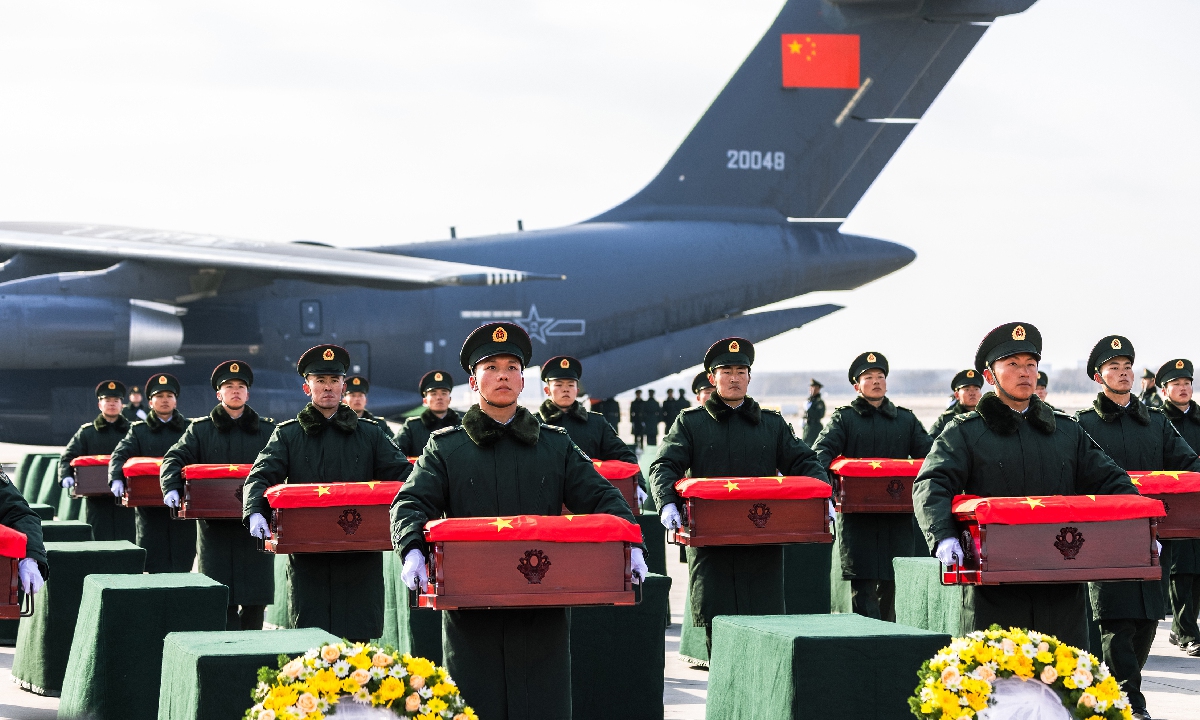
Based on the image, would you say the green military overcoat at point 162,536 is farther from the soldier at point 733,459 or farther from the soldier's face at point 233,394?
the soldier at point 733,459

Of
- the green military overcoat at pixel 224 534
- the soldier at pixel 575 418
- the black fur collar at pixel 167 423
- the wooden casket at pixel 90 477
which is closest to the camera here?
the green military overcoat at pixel 224 534

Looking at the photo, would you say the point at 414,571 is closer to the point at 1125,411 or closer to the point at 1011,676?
the point at 1011,676

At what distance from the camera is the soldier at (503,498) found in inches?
214

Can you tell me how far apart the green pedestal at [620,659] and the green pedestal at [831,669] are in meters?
1.50

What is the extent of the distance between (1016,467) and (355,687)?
320 cm

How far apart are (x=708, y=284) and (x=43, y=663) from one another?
18.8 m

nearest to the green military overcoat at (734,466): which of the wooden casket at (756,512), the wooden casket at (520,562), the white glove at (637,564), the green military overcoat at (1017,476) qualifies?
the wooden casket at (756,512)

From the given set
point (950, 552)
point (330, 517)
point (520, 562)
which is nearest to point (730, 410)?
point (330, 517)

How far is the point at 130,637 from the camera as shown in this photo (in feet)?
23.5

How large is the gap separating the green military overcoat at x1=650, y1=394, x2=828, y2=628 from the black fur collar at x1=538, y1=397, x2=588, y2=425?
199 centimetres

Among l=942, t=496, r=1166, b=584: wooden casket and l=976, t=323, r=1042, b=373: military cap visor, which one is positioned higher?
l=976, t=323, r=1042, b=373: military cap visor

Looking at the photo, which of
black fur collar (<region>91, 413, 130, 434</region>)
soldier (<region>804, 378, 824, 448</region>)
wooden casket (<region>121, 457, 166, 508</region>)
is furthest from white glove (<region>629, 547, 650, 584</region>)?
soldier (<region>804, 378, 824, 448</region>)

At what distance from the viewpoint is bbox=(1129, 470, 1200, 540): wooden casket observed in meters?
7.99

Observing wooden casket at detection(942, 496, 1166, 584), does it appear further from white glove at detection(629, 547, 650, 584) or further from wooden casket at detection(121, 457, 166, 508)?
wooden casket at detection(121, 457, 166, 508)
